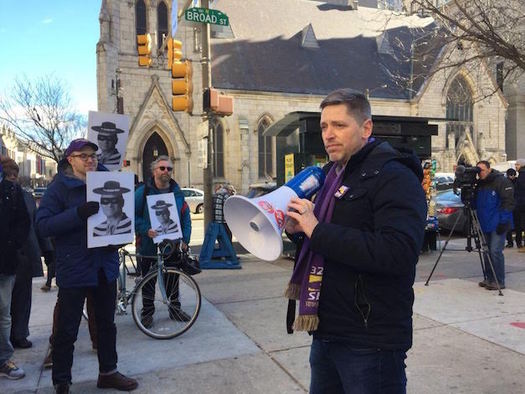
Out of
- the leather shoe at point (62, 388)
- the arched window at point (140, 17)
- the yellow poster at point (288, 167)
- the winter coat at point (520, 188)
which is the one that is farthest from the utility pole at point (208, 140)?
the arched window at point (140, 17)

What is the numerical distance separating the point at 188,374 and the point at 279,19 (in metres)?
36.5

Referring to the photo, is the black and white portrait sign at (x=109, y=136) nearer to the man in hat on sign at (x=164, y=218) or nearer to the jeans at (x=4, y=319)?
the man in hat on sign at (x=164, y=218)

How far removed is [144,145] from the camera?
3061 cm

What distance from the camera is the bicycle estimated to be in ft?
17.3

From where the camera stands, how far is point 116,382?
398 cm

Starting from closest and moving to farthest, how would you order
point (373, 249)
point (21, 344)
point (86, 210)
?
point (373, 249), point (86, 210), point (21, 344)

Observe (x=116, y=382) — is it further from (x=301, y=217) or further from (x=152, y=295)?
(x=301, y=217)

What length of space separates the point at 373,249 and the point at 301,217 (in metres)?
0.32

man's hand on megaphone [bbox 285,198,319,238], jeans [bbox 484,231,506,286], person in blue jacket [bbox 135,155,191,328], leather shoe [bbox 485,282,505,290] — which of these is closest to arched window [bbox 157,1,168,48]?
person in blue jacket [bbox 135,155,191,328]

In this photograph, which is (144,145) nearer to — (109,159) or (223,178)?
(223,178)

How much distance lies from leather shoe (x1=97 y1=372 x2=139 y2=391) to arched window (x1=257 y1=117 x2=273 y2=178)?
29.0 metres

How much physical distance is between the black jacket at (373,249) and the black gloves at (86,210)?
2.26 meters

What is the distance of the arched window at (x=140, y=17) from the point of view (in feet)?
101

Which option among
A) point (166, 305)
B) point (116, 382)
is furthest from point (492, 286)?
point (116, 382)
